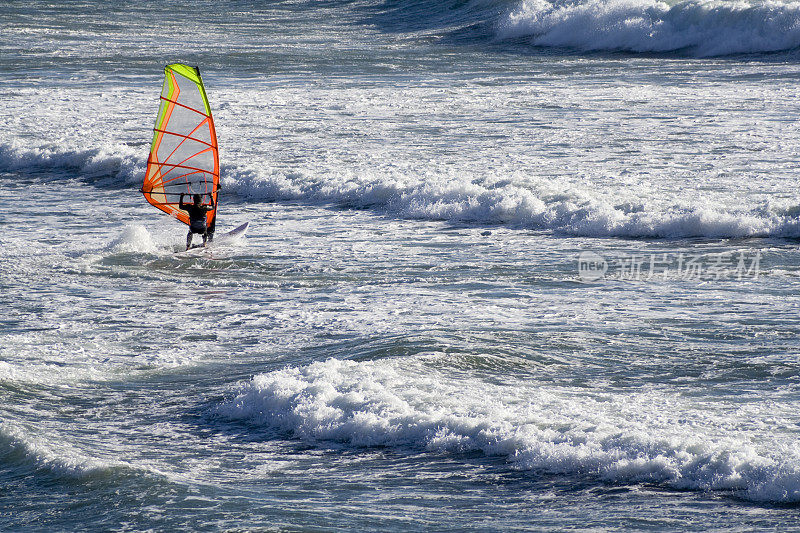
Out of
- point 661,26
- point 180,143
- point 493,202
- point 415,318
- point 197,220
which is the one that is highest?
point 661,26

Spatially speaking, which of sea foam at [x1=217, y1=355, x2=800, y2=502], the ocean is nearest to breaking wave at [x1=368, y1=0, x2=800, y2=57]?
the ocean

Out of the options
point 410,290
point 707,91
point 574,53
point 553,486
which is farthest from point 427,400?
point 574,53

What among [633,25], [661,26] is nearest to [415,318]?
[661,26]

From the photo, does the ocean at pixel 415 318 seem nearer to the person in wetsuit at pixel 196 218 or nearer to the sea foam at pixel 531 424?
the sea foam at pixel 531 424

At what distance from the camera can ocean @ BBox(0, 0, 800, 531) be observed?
5441 millimetres

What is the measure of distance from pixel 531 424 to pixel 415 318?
2616 mm

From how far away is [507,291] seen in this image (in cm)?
942

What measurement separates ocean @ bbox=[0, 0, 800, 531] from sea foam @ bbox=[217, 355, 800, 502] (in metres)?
0.02

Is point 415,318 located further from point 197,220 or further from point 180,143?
point 180,143

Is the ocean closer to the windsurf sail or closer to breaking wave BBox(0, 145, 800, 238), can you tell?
breaking wave BBox(0, 145, 800, 238)

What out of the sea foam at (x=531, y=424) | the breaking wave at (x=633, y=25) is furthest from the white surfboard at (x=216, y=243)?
the breaking wave at (x=633, y=25)

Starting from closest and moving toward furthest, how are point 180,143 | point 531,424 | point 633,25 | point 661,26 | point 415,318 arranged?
point 531,424, point 415,318, point 180,143, point 661,26, point 633,25

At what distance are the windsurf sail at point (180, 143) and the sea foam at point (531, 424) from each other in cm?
553

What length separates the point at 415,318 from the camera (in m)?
8.58
